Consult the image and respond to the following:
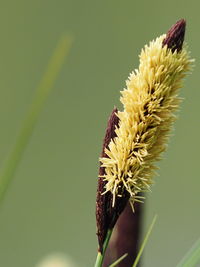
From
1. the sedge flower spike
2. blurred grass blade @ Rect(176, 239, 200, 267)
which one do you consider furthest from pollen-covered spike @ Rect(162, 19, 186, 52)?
blurred grass blade @ Rect(176, 239, 200, 267)

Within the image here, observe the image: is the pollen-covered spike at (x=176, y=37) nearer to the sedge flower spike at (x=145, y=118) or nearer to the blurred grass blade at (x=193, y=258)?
the sedge flower spike at (x=145, y=118)

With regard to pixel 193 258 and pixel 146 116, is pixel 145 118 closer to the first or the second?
pixel 146 116

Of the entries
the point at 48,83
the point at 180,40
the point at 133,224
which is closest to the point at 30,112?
the point at 48,83

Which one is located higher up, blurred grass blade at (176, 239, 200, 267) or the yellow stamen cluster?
the yellow stamen cluster

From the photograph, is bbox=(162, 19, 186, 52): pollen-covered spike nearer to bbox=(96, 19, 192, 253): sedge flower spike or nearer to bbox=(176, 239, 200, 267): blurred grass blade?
bbox=(96, 19, 192, 253): sedge flower spike

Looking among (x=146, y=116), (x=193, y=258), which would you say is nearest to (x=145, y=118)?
(x=146, y=116)

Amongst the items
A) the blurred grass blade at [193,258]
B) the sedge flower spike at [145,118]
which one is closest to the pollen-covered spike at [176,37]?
the sedge flower spike at [145,118]

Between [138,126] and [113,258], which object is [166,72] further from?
[113,258]

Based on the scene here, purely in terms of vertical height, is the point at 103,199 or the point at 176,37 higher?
the point at 176,37
